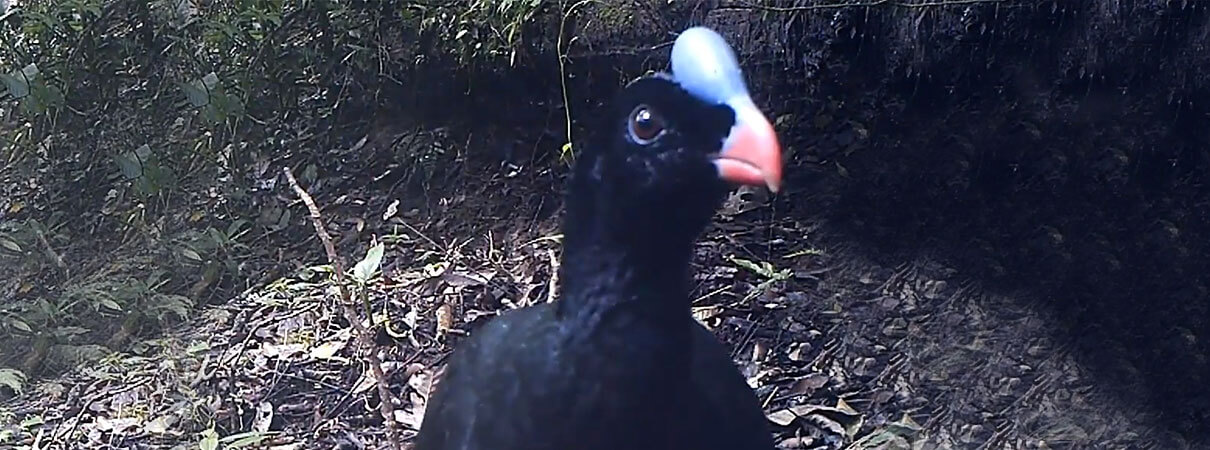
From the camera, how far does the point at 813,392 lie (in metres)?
2.63

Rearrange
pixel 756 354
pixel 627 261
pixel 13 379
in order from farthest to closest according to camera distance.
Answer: pixel 13 379 → pixel 756 354 → pixel 627 261

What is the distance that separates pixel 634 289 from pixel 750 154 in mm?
247

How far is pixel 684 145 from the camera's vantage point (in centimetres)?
136

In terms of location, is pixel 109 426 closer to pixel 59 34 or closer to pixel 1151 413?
pixel 59 34

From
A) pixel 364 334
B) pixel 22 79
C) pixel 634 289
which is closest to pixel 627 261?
pixel 634 289

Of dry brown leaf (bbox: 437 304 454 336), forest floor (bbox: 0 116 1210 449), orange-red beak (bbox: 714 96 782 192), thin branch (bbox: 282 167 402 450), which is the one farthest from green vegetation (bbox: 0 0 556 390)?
orange-red beak (bbox: 714 96 782 192)

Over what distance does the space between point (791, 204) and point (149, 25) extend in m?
1.84

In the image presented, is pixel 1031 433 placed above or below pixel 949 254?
below

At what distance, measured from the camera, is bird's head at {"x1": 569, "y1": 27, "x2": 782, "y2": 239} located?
1.32 metres

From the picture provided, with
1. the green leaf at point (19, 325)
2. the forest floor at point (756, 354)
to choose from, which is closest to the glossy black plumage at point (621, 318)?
the forest floor at point (756, 354)

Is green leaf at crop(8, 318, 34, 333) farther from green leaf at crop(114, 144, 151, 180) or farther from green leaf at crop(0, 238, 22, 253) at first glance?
green leaf at crop(114, 144, 151, 180)

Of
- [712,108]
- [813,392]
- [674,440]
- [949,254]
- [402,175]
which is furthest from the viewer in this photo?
[402,175]

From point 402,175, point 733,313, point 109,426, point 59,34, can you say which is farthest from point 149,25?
point 733,313

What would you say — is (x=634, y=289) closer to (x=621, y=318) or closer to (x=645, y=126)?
(x=621, y=318)
